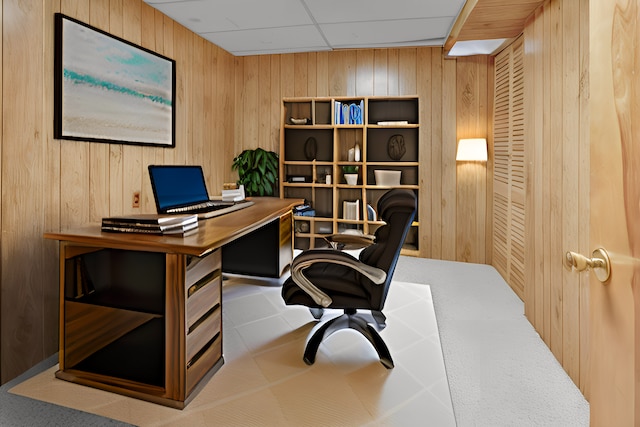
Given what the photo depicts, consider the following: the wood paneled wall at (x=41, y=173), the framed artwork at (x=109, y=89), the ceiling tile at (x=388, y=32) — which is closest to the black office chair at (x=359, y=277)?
the wood paneled wall at (x=41, y=173)

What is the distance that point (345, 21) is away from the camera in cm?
372

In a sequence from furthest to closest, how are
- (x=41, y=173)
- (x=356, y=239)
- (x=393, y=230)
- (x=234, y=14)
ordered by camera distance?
(x=234, y=14)
(x=356, y=239)
(x=41, y=173)
(x=393, y=230)

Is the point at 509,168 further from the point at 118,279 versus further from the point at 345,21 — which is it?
the point at 118,279

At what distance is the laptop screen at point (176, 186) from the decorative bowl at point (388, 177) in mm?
2306

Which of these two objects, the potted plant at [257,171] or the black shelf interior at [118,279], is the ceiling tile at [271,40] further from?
the black shelf interior at [118,279]

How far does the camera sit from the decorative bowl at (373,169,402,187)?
464 centimetres

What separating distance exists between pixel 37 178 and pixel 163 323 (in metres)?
1.17

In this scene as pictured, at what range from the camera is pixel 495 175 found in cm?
427

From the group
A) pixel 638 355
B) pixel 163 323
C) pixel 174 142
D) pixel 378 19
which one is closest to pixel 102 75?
pixel 174 142

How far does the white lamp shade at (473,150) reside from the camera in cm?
432

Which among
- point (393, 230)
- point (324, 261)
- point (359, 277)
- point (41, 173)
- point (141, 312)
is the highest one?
point (41, 173)

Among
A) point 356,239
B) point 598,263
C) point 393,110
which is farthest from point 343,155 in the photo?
point 598,263

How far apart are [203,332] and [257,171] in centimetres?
301

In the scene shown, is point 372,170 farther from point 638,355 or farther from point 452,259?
point 638,355
